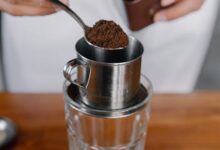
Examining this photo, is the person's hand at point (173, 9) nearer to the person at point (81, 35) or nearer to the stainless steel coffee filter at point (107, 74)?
the person at point (81, 35)

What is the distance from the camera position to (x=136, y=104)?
2.23ft

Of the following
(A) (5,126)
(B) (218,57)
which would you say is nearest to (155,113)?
(A) (5,126)

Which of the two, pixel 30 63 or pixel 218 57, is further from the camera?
pixel 218 57

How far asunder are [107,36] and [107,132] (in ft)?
0.61

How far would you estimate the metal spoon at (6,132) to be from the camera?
0.76m

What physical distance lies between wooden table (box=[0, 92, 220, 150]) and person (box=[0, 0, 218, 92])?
24cm

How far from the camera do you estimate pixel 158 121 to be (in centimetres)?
83

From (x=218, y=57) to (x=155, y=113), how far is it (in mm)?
1538

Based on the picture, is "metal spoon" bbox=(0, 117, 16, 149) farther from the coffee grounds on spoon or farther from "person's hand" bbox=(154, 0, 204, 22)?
"person's hand" bbox=(154, 0, 204, 22)

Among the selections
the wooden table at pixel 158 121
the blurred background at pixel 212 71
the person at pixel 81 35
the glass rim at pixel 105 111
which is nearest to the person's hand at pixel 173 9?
the person at pixel 81 35

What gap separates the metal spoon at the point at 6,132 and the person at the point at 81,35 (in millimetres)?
339

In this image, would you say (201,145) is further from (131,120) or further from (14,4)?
(14,4)

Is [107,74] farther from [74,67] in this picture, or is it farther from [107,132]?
[107,132]

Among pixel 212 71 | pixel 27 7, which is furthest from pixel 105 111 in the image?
pixel 212 71
